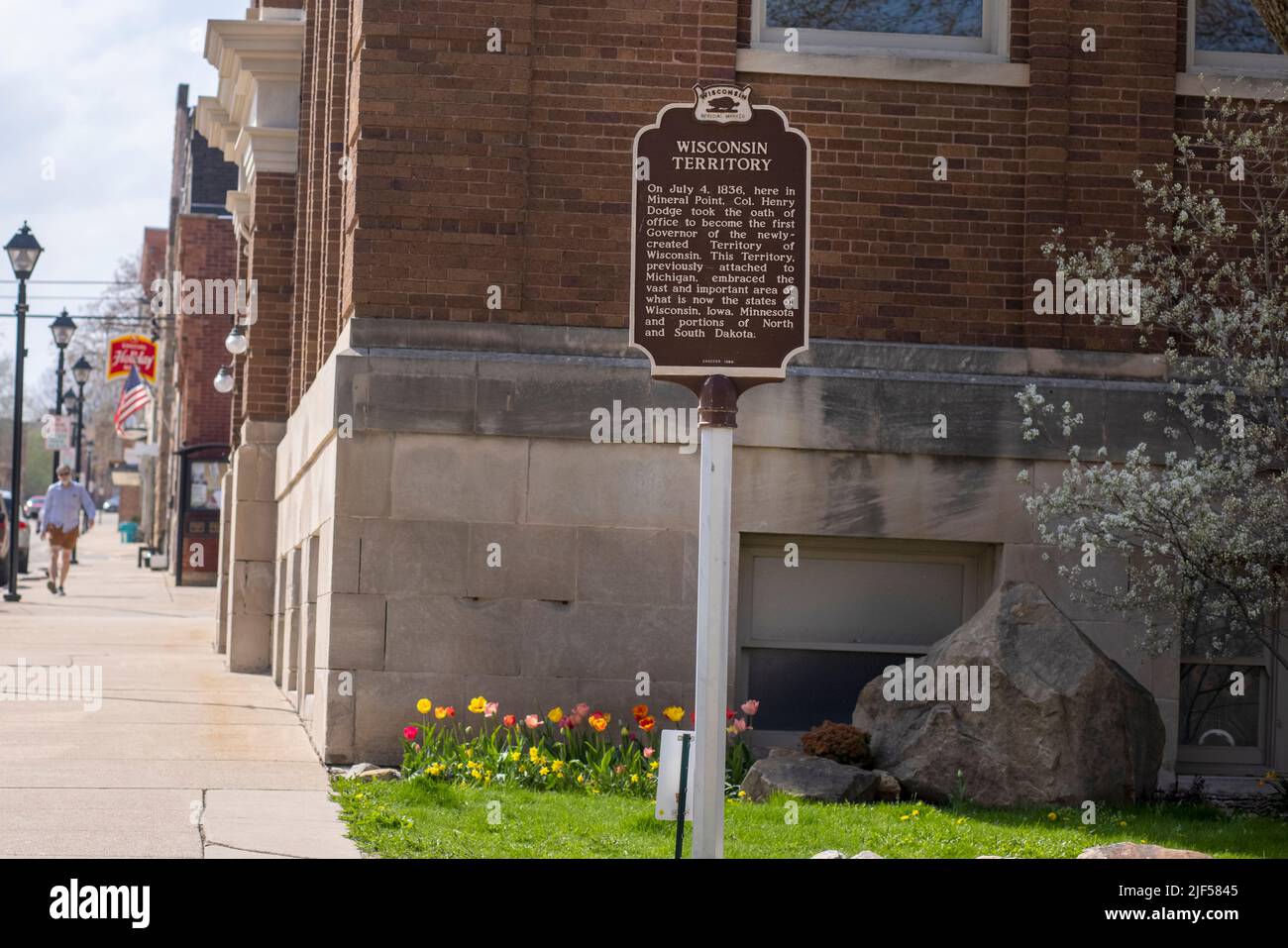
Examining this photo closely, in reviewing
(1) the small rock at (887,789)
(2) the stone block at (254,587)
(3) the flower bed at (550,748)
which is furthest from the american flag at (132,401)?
(1) the small rock at (887,789)

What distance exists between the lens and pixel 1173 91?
11.3 m

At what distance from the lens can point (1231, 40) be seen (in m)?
11.7

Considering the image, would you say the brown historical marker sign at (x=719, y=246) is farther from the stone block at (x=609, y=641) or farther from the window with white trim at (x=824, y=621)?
the window with white trim at (x=824, y=621)

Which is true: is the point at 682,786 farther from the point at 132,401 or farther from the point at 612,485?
the point at 132,401

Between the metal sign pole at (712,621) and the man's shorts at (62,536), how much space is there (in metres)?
22.7

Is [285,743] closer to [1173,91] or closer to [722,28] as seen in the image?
[722,28]

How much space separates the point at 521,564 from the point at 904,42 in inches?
172

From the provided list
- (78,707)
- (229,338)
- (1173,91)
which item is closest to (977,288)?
(1173,91)

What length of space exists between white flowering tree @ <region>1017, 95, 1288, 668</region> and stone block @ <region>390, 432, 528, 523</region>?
3184 mm

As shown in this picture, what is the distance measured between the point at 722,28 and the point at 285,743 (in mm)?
5613

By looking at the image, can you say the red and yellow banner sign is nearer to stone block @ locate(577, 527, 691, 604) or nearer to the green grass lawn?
stone block @ locate(577, 527, 691, 604)

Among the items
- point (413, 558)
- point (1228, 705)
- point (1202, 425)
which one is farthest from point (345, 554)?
point (1228, 705)

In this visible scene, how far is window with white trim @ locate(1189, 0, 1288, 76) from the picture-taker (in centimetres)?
1161

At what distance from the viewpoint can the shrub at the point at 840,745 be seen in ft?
31.6
